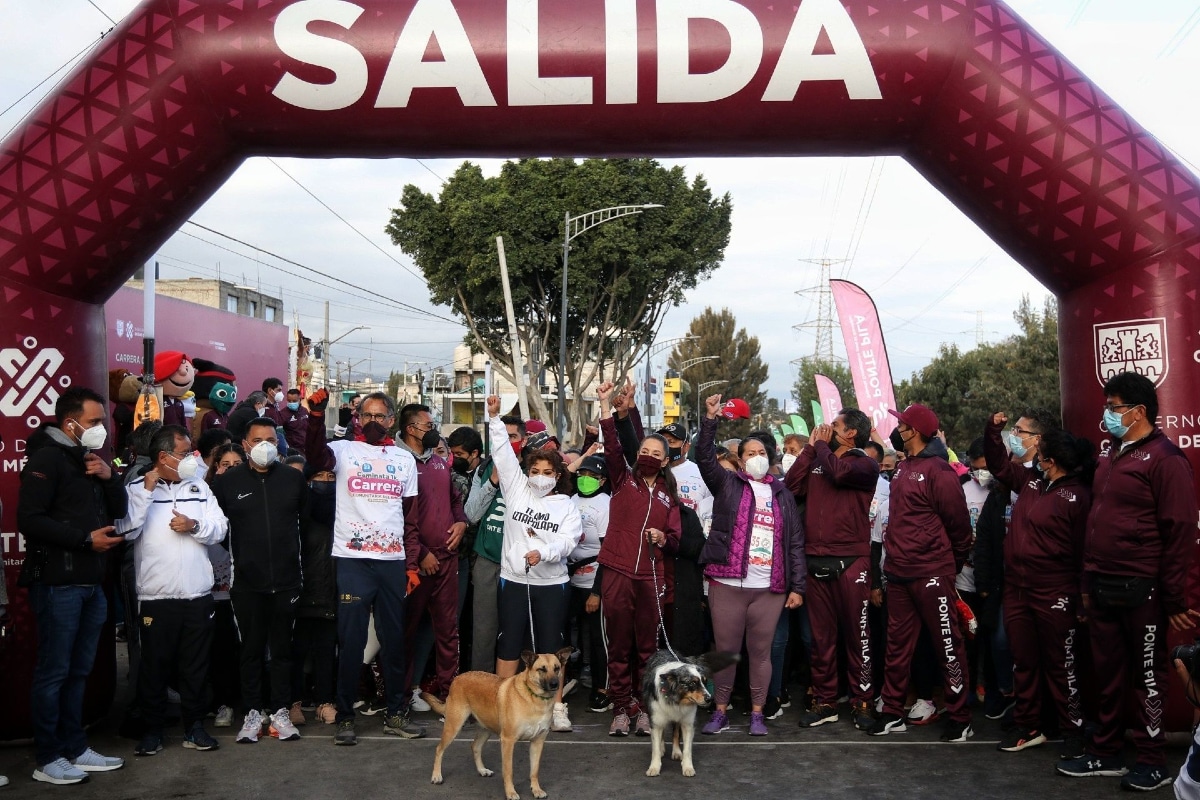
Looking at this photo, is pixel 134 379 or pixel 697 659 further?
pixel 134 379

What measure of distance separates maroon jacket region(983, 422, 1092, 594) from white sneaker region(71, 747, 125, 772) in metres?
5.53

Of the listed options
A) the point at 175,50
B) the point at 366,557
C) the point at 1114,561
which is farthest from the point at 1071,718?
the point at 175,50

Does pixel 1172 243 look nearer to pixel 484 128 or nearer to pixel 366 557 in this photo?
pixel 484 128

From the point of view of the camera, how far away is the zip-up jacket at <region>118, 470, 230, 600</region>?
6.48m

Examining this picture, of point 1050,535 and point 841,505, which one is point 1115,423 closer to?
point 1050,535

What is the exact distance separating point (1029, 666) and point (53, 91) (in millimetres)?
7163

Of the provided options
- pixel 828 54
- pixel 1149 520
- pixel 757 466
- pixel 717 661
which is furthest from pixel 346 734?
pixel 828 54

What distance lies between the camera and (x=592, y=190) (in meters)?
28.9

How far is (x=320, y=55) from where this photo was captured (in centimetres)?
676

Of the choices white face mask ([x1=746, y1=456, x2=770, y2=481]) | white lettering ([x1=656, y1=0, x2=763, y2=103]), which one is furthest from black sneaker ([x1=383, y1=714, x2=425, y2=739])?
white lettering ([x1=656, y1=0, x2=763, y2=103])

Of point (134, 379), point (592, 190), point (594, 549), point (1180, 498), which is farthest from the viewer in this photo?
point (592, 190)

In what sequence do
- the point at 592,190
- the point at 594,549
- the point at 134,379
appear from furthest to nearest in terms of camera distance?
the point at 592,190 < the point at 134,379 < the point at 594,549

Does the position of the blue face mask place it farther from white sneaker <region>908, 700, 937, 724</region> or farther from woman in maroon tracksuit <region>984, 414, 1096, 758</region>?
white sneaker <region>908, 700, 937, 724</region>

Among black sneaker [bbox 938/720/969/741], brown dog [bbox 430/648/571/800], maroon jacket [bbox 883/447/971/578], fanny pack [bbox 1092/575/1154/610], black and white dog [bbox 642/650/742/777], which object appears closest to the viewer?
brown dog [bbox 430/648/571/800]
